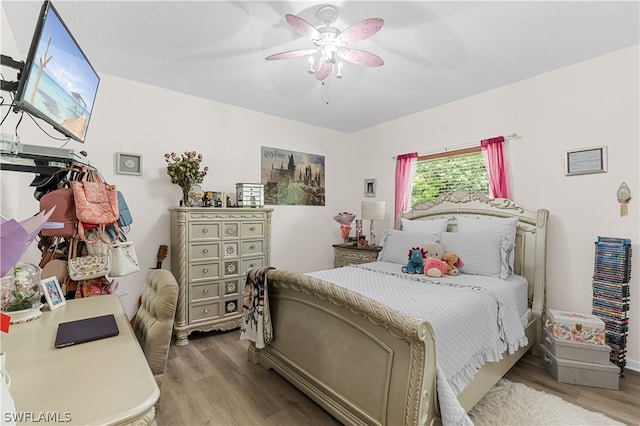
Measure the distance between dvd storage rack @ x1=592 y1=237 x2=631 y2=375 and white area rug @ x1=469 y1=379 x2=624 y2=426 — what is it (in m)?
0.78

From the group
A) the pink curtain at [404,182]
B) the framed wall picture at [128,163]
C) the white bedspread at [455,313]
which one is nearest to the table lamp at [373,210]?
the pink curtain at [404,182]

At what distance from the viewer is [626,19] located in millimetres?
2061

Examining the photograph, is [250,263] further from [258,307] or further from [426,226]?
[426,226]

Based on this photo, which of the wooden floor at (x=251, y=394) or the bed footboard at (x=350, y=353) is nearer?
the bed footboard at (x=350, y=353)

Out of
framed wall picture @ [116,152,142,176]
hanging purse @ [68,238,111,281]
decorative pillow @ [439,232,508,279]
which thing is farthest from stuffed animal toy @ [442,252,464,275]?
framed wall picture @ [116,152,142,176]

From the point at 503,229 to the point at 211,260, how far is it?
2941mm

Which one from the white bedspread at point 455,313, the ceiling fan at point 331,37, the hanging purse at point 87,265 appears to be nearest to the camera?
the white bedspread at point 455,313

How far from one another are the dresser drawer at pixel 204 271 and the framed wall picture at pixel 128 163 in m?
1.16

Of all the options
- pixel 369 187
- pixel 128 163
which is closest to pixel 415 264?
pixel 369 187

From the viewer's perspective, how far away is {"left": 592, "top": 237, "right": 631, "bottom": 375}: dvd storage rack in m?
2.29

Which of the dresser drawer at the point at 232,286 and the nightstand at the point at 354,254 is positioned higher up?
the nightstand at the point at 354,254

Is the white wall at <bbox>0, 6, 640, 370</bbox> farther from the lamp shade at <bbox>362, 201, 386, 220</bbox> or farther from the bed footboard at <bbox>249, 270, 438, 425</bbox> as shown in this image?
the bed footboard at <bbox>249, 270, 438, 425</bbox>

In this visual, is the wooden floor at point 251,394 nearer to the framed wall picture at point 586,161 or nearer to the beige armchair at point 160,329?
the beige armchair at point 160,329

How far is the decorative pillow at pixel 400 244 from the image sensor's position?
3055mm
